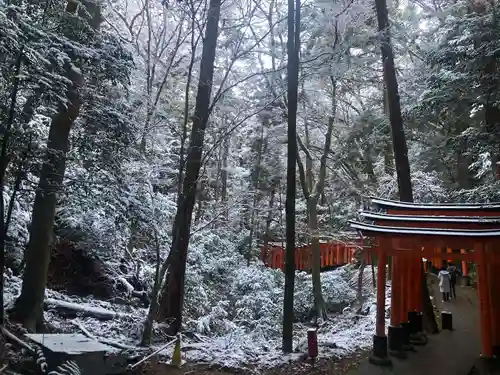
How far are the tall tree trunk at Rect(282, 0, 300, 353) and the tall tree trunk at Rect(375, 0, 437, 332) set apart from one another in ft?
6.86

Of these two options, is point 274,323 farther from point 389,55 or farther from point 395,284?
point 389,55

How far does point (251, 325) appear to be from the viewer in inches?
474

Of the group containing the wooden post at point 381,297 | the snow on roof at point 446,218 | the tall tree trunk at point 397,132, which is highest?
the tall tree trunk at point 397,132

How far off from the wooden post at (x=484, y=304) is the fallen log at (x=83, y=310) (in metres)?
6.72

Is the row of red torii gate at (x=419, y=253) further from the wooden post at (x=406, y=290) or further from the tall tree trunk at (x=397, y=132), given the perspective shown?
the tall tree trunk at (x=397, y=132)

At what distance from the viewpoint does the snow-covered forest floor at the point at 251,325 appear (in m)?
7.74

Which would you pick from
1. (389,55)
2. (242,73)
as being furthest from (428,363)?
(242,73)

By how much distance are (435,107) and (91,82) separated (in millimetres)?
7147

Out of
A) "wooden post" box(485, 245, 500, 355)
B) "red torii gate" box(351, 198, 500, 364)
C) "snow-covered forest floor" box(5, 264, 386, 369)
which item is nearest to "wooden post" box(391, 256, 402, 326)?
"red torii gate" box(351, 198, 500, 364)

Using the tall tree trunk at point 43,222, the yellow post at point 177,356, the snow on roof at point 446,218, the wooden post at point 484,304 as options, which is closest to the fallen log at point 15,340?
the tall tree trunk at point 43,222

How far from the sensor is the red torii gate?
6.58m

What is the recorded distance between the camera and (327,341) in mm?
9148

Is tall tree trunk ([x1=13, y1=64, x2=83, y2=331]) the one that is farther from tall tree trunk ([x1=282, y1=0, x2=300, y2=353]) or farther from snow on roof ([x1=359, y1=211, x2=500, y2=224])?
snow on roof ([x1=359, y1=211, x2=500, y2=224])

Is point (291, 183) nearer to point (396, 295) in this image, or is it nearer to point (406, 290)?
point (396, 295)
